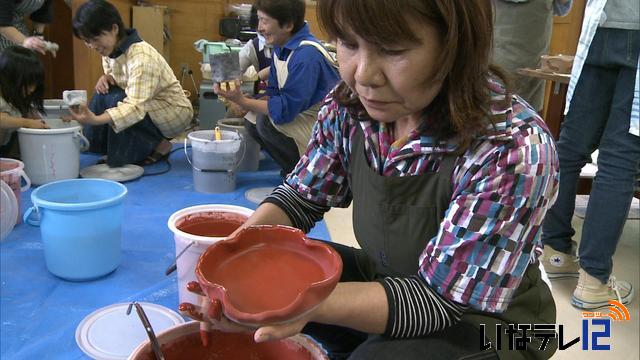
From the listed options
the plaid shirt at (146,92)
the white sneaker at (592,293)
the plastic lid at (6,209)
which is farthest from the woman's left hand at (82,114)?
the white sneaker at (592,293)

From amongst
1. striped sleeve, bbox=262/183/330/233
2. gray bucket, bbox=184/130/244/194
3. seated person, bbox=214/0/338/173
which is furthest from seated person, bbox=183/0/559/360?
gray bucket, bbox=184/130/244/194

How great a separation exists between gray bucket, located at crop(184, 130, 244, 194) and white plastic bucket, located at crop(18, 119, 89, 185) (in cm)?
52

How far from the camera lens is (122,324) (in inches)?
51.8

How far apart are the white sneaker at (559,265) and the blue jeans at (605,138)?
0.54 feet

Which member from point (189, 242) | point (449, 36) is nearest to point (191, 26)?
point (189, 242)

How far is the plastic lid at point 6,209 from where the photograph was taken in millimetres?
1589

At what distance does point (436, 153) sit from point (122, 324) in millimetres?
941

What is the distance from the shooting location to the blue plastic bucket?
4.74 ft

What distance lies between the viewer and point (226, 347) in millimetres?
954

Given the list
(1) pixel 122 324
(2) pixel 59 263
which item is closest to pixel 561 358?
(1) pixel 122 324

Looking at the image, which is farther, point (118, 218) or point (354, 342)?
point (118, 218)

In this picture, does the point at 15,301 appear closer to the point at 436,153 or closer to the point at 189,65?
the point at 436,153

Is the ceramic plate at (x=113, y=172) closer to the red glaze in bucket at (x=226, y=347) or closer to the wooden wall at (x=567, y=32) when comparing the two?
the red glaze in bucket at (x=226, y=347)

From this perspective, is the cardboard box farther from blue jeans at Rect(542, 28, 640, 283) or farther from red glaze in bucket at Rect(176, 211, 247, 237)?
blue jeans at Rect(542, 28, 640, 283)
